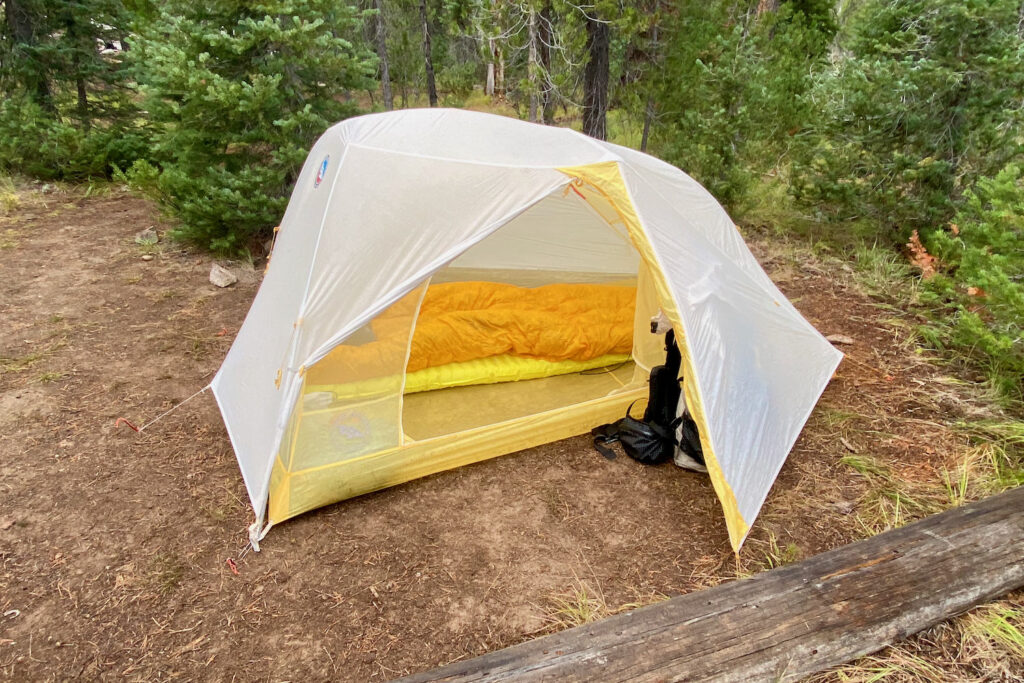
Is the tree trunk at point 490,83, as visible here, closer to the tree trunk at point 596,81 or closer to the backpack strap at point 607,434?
the tree trunk at point 596,81

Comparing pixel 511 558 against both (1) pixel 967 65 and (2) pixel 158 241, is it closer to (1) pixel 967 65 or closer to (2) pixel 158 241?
(1) pixel 967 65

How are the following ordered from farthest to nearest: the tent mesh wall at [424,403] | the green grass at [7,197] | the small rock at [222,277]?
the green grass at [7,197], the small rock at [222,277], the tent mesh wall at [424,403]

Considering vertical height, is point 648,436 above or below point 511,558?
above

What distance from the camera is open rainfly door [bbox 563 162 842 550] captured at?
272 cm

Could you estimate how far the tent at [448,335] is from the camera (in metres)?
2.75

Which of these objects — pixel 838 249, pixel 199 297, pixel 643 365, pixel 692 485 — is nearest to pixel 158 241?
pixel 199 297

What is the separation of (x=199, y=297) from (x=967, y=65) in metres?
6.24

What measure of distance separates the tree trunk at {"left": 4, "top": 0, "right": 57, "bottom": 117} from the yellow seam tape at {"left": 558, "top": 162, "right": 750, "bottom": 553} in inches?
301

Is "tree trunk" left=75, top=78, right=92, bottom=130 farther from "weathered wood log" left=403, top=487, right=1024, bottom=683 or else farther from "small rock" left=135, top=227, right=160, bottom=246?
"weathered wood log" left=403, top=487, right=1024, bottom=683

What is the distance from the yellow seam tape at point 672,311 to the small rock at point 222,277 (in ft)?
12.1

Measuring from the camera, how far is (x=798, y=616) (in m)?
2.17

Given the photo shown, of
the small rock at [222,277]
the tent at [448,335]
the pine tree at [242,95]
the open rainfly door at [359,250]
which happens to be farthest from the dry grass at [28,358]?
the open rainfly door at [359,250]

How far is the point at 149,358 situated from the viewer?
4.28m

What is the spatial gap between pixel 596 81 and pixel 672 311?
13.5 ft
